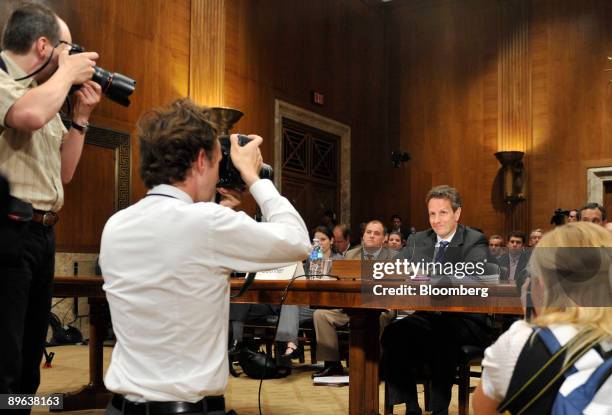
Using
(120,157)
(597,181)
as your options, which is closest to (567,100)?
(597,181)

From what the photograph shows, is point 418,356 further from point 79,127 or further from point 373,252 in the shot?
point 373,252

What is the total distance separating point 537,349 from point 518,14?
31.6 feet

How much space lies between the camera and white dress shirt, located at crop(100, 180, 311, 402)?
57.1 inches

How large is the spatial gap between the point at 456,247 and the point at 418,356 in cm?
72

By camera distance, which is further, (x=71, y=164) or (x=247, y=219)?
(x=71, y=164)

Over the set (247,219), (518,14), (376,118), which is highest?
(518,14)

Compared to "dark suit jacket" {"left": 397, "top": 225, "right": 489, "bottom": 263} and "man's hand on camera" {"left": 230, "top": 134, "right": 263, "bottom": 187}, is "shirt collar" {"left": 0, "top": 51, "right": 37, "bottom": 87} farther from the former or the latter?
"dark suit jacket" {"left": 397, "top": 225, "right": 489, "bottom": 263}

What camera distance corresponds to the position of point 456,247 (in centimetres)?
356

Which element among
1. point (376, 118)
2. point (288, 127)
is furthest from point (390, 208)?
point (288, 127)

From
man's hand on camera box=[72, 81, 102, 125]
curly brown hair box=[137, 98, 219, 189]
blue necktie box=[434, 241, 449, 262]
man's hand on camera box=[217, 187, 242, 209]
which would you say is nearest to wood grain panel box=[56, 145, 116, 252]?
blue necktie box=[434, 241, 449, 262]

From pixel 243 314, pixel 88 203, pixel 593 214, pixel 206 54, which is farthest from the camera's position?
pixel 206 54

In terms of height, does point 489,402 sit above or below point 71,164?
below

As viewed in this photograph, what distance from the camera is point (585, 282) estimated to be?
1271 mm

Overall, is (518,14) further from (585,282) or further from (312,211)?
(585,282)
